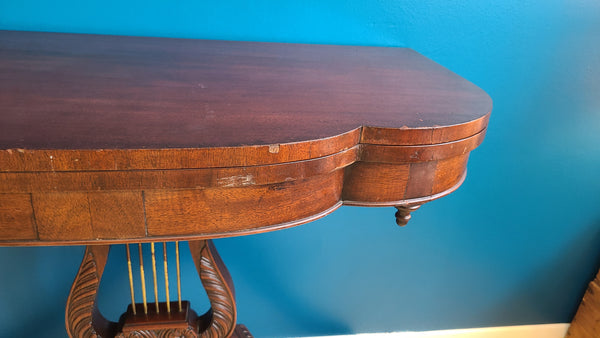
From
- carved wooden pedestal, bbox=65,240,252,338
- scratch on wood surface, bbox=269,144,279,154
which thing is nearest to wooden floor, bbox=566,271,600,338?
carved wooden pedestal, bbox=65,240,252,338

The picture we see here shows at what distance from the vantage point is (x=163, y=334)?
76 centimetres

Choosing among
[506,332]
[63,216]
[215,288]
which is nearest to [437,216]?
[506,332]

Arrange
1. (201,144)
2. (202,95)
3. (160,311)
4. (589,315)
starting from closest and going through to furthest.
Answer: (201,144), (202,95), (160,311), (589,315)

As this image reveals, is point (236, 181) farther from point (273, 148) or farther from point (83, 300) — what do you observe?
point (83, 300)

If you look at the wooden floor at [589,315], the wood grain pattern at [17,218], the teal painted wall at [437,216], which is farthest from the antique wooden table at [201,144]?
the wooden floor at [589,315]

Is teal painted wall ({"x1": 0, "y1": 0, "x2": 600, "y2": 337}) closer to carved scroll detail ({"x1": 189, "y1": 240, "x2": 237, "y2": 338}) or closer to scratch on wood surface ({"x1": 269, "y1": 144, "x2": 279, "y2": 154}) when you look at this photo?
carved scroll detail ({"x1": 189, "y1": 240, "x2": 237, "y2": 338})

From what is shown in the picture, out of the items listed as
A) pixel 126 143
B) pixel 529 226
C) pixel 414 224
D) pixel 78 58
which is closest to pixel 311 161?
pixel 126 143

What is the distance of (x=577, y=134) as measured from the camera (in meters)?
1.12

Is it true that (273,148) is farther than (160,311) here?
No

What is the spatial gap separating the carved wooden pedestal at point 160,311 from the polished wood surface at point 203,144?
0.24 meters

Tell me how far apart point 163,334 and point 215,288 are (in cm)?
15

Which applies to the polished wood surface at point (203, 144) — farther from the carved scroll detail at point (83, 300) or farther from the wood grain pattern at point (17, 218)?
the carved scroll detail at point (83, 300)

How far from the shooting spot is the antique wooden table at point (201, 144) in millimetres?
394

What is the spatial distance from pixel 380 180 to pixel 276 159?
16cm
